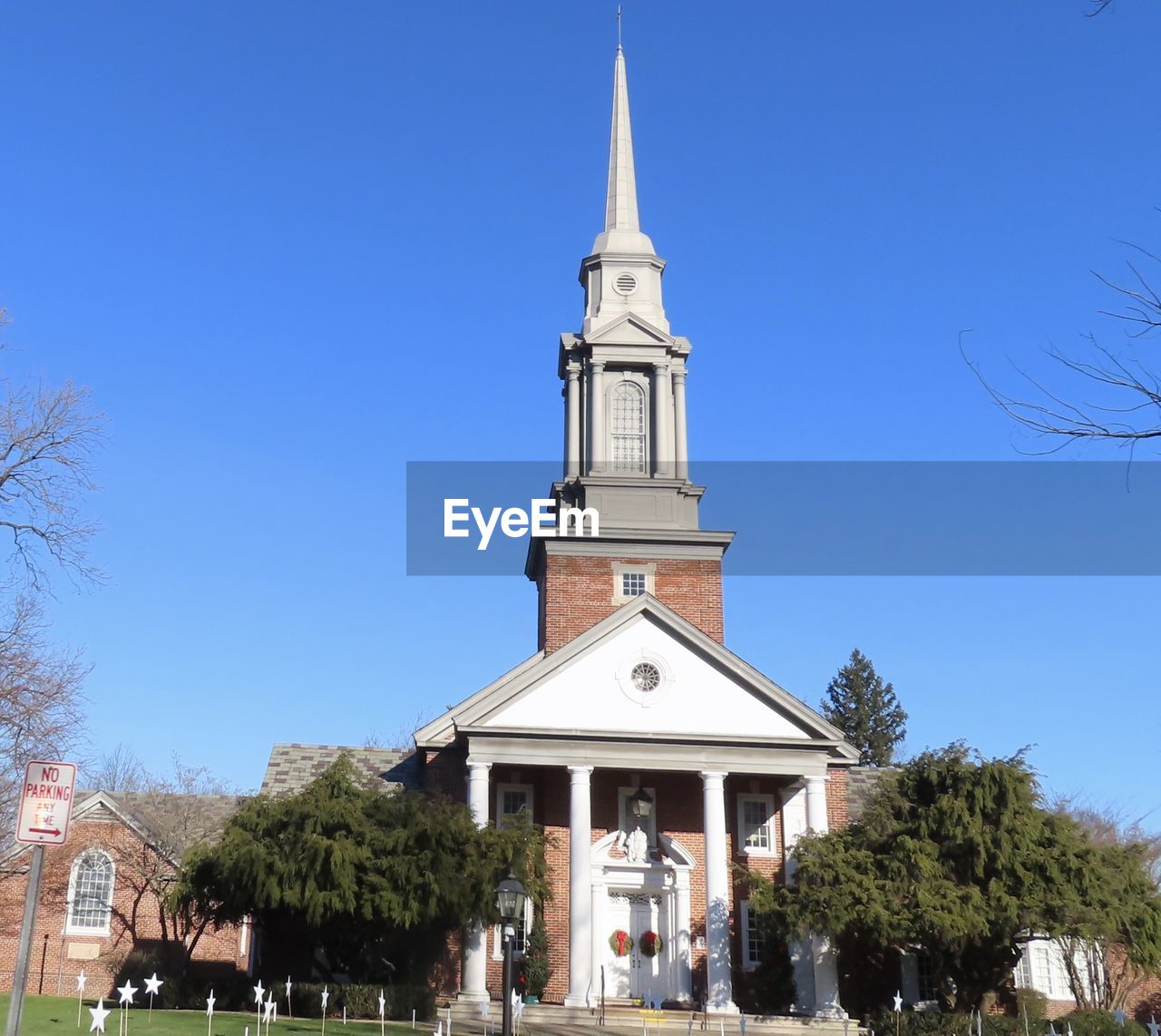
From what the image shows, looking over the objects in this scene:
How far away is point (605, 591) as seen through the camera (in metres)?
37.3

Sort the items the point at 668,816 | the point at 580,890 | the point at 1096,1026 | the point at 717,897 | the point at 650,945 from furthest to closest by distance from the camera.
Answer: the point at 668,816 < the point at 650,945 < the point at 717,897 < the point at 580,890 < the point at 1096,1026

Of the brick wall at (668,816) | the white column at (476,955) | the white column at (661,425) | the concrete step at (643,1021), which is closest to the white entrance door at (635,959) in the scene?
the brick wall at (668,816)

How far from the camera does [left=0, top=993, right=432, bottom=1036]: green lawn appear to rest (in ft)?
72.5

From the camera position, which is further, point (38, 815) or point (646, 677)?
point (646, 677)

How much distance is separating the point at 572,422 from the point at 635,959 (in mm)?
15597

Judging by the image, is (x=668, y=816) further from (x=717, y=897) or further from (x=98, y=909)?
(x=98, y=909)

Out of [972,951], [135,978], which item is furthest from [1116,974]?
A: [135,978]

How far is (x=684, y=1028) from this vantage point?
28.0 m

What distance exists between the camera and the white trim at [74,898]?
35.5 meters

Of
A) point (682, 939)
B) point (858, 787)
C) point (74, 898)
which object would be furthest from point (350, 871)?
point (858, 787)

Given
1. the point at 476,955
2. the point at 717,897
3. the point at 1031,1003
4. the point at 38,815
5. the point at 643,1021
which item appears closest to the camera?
the point at 38,815

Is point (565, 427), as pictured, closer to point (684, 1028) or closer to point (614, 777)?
point (614, 777)

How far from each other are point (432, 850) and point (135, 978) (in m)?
11.8

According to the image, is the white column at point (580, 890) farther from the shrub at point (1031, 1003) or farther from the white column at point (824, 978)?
the shrub at point (1031, 1003)
